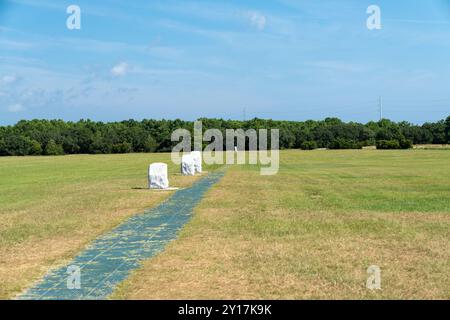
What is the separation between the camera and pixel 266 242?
10961 millimetres

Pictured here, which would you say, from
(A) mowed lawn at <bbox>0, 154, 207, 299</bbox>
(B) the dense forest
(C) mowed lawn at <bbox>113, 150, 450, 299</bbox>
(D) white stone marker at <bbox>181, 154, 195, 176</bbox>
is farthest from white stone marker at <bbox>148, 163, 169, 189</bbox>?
(B) the dense forest

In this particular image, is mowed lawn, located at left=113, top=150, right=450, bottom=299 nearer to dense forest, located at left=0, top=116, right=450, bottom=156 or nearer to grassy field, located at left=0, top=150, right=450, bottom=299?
grassy field, located at left=0, top=150, right=450, bottom=299

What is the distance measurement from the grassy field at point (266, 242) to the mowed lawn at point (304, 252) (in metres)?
0.02

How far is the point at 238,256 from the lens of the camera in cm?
972

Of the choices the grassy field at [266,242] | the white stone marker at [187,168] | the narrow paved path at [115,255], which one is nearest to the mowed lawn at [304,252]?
the grassy field at [266,242]

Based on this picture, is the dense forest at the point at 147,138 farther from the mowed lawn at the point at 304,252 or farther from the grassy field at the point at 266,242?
the mowed lawn at the point at 304,252

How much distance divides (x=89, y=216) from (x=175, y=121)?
338ft

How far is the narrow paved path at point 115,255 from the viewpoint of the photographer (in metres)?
7.47

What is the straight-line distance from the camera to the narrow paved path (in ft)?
24.5

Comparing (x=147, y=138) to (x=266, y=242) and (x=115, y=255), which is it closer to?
(x=266, y=242)

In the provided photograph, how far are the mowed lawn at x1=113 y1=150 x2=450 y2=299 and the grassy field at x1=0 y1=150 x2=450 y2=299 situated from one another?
0.06 feet

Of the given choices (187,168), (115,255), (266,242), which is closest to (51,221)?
(115,255)
